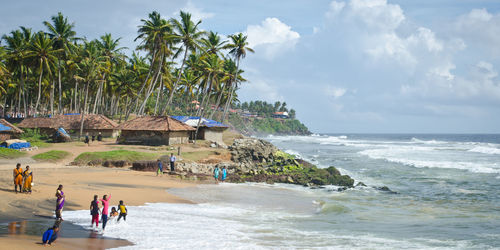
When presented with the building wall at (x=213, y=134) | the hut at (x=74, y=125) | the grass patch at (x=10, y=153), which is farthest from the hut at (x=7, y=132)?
the building wall at (x=213, y=134)

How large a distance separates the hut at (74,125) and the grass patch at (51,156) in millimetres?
13287

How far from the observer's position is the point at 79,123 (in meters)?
44.2

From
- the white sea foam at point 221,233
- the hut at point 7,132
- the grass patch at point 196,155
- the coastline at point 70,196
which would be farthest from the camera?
the hut at point 7,132

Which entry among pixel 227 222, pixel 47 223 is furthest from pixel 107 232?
pixel 227 222

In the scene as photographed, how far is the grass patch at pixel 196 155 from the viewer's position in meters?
31.9

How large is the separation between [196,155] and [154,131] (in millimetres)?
6850

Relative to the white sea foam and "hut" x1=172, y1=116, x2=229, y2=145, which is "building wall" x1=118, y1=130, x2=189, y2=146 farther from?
the white sea foam

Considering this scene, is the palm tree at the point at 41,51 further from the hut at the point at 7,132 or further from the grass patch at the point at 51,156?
the grass patch at the point at 51,156

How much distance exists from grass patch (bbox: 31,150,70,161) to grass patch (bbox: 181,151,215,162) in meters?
8.99

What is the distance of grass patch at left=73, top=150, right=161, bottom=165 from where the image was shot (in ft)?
95.5

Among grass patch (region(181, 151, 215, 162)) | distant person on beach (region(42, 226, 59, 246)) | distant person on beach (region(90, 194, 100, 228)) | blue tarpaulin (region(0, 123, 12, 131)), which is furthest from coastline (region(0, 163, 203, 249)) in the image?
blue tarpaulin (region(0, 123, 12, 131))

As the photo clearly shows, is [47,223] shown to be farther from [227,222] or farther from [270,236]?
[270,236]

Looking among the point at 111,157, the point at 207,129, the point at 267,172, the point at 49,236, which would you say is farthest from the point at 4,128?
the point at 49,236

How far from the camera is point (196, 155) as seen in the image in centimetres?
3319
